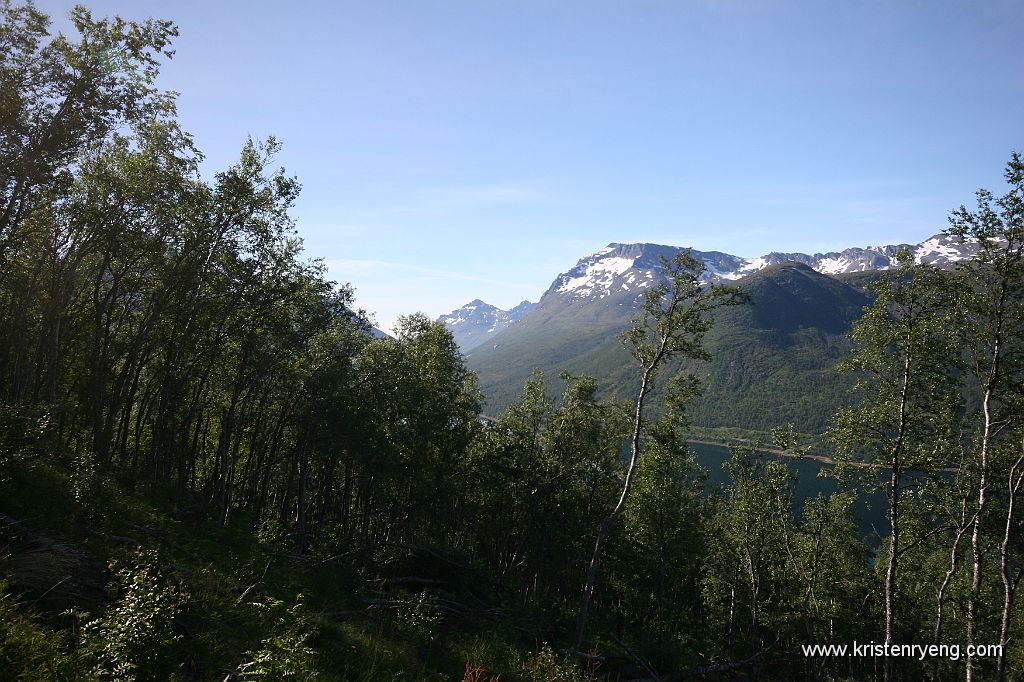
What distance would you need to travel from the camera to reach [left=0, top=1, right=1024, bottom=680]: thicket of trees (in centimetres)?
1198

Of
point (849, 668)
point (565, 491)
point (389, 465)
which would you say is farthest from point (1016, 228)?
point (849, 668)

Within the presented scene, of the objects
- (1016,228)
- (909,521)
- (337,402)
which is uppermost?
(1016,228)

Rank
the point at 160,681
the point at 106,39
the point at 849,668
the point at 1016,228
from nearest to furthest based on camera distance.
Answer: the point at 160,681
the point at 106,39
the point at 1016,228
the point at 849,668

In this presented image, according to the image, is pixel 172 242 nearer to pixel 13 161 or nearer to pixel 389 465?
pixel 13 161

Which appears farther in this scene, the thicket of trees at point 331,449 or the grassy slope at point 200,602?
the thicket of trees at point 331,449

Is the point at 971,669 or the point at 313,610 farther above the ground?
the point at 313,610

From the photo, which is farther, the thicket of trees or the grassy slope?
the thicket of trees

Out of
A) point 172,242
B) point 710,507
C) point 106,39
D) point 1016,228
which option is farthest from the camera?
point 710,507

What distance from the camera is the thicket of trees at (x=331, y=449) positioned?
1198 cm

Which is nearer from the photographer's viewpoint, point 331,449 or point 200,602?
point 200,602

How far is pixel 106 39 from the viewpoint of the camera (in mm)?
18609

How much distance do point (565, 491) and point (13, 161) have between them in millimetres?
35046

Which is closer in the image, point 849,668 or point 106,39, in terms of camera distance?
point 106,39

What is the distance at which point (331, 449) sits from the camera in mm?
28188
